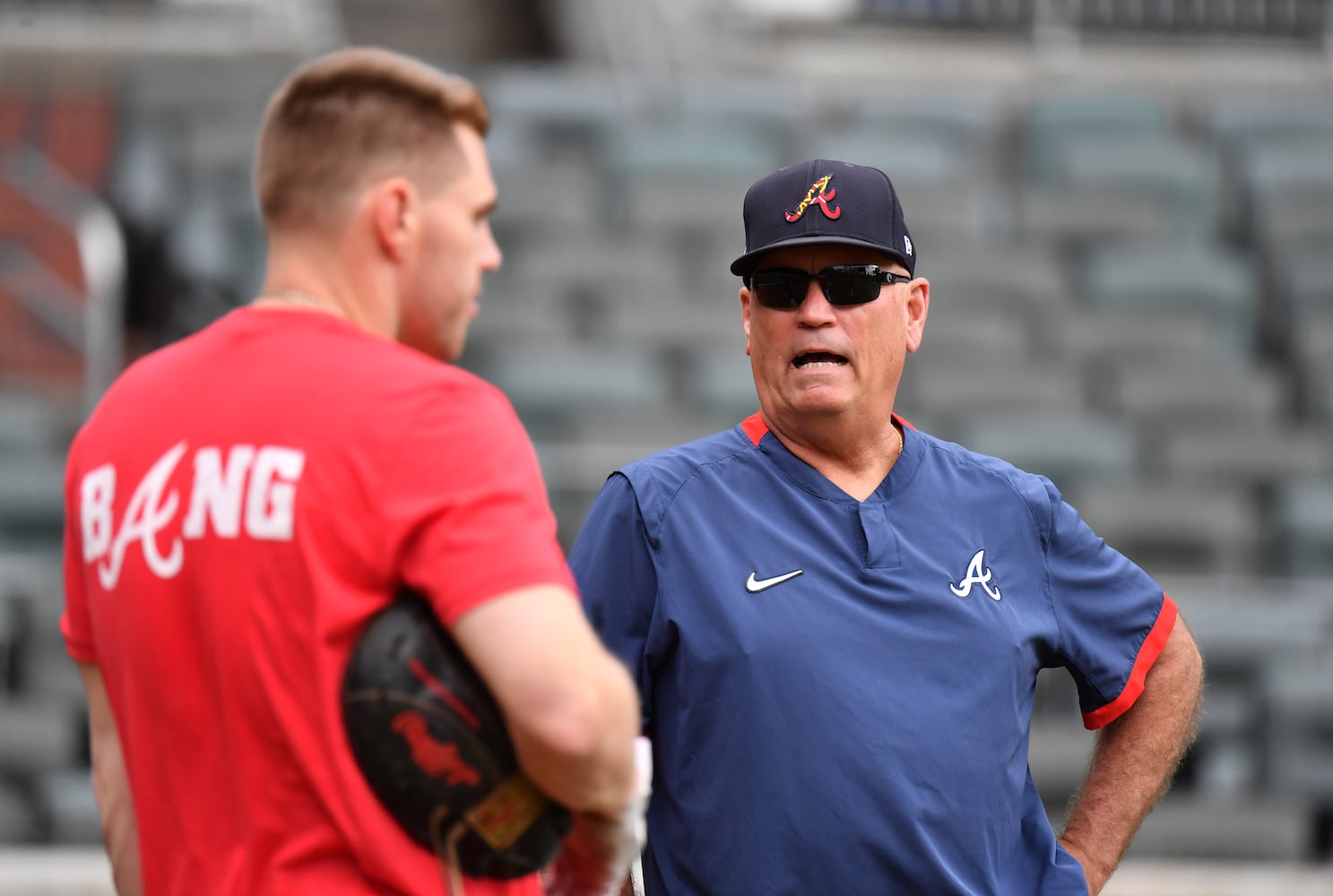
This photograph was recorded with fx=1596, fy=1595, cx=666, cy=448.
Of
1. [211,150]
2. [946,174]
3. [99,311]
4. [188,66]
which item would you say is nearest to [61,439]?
[99,311]

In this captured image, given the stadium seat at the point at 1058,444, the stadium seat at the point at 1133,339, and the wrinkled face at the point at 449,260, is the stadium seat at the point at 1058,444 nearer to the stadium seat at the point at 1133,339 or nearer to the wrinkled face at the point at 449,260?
the stadium seat at the point at 1133,339

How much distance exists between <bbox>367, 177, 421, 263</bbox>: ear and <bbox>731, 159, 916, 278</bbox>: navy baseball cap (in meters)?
0.92

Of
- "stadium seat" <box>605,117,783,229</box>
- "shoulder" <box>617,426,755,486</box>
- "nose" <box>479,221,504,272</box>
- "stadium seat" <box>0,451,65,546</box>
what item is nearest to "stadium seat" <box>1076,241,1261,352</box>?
"stadium seat" <box>605,117,783,229</box>

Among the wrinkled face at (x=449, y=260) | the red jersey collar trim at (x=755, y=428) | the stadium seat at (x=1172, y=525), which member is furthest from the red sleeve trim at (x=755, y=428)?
the stadium seat at (x=1172, y=525)

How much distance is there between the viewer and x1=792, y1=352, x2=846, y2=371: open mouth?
109 inches

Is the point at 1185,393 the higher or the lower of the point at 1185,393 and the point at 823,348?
the lower

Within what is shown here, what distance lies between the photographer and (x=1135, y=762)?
2883 millimetres

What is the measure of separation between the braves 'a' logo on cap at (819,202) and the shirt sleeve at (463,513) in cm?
107

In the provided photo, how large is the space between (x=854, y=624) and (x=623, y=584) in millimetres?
379

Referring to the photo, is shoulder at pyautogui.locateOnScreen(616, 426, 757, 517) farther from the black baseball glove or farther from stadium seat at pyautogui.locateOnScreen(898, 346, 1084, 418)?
stadium seat at pyautogui.locateOnScreen(898, 346, 1084, 418)

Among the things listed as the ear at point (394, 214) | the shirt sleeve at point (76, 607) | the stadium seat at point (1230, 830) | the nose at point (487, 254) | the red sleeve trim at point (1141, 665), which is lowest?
the stadium seat at point (1230, 830)

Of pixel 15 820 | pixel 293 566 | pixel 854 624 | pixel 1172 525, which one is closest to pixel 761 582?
pixel 854 624

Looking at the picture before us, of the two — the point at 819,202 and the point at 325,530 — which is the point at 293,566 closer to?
the point at 325,530

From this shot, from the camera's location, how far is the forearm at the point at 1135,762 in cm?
287
